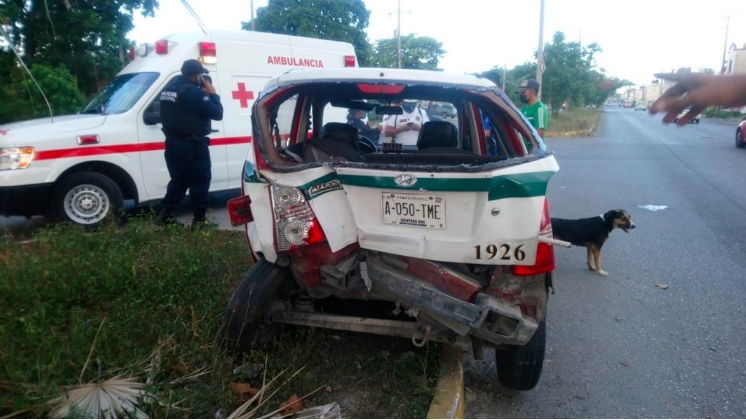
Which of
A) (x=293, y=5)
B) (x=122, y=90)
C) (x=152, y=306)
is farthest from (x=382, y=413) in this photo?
(x=293, y=5)

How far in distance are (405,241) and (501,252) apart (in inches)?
19.7

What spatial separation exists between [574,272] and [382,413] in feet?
11.2

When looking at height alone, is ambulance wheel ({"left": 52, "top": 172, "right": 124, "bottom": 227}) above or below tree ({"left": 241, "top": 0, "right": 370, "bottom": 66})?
below

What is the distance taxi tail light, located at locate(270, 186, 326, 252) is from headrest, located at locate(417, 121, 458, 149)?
158 cm

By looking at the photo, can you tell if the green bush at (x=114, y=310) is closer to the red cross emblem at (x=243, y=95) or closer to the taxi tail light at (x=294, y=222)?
the taxi tail light at (x=294, y=222)

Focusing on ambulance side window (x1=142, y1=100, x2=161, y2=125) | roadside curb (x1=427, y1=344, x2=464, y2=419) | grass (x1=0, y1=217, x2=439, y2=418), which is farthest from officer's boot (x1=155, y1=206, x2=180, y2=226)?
roadside curb (x1=427, y1=344, x2=464, y2=419)

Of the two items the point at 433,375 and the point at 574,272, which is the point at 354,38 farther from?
the point at 433,375

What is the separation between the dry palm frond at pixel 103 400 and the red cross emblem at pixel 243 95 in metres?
5.88

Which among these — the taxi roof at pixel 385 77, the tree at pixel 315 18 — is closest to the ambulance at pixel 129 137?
the taxi roof at pixel 385 77

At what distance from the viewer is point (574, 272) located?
5711 mm

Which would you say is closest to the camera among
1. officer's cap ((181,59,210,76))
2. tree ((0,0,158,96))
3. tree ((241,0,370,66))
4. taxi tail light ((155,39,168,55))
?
tree ((0,0,158,96))

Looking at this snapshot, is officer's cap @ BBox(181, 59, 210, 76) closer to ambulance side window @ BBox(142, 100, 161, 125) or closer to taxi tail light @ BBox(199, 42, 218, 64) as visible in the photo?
ambulance side window @ BBox(142, 100, 161, 125)

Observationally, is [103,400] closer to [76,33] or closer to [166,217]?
[166,217]

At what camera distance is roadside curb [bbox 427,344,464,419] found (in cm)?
291
